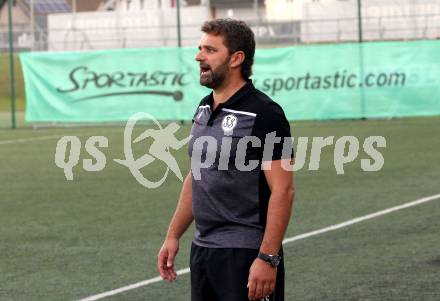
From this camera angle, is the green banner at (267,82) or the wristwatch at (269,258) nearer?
the wristwatch at (269,258)

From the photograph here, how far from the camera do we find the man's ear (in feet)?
16.0

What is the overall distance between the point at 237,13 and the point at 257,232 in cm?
4518

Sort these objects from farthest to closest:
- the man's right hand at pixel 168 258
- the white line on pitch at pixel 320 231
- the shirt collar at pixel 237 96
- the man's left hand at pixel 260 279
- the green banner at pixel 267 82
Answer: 1. the green banner at pixel 267 82
2. the white line on pitch at pixel 320 231
3. the man's right hand at pixel 168 258
4. the shirt collar at pixel 237 96
5. the man's left hand at pixel 260 279

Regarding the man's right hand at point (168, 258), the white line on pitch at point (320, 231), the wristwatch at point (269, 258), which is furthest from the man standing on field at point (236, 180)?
the white line on pitch at point (320, 231)

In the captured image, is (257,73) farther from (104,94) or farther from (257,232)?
(257,232)

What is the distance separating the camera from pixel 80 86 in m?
25.9

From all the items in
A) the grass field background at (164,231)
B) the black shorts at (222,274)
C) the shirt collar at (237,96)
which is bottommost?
the grass field background at (164,231)

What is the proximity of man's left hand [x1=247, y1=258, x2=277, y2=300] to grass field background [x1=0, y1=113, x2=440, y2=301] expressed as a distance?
309 cm

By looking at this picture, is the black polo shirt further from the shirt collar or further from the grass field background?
the grass field background

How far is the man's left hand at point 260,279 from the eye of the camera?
4.80 meters

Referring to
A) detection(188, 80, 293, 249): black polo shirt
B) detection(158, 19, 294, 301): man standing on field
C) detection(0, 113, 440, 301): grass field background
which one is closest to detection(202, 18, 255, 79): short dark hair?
detection(158, 19, 294, 301): man standing on field

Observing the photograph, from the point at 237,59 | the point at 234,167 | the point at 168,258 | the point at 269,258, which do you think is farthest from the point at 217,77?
the point at 168,258

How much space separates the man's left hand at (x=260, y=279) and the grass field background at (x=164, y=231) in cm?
309

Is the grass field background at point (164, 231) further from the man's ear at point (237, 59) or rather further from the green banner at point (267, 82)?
the green banner at point (267, 82)
